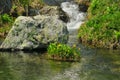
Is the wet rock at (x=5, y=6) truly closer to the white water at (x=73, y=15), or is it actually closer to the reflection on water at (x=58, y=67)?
the white water at (x=73, y=15)

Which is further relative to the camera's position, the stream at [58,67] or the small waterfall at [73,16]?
the small waterfall at [73,16]

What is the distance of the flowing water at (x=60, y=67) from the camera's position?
2158cm

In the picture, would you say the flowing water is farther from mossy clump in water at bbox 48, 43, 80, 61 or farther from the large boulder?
the large boulder

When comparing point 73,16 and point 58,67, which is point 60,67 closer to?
point 58,67

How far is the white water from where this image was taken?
4247 centimetres

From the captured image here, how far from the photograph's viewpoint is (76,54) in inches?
1019

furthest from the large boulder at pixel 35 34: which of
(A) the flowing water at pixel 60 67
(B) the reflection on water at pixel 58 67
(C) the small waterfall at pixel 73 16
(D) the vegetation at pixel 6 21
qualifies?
(C) the small waterfall at pixel 73 16

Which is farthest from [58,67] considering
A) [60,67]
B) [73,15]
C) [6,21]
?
[73,15]

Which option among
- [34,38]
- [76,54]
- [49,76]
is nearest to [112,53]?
[76,54]

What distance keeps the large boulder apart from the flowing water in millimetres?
808

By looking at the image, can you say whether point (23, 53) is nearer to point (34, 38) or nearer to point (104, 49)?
point (34, 38)

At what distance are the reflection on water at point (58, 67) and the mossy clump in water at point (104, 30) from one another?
273cm

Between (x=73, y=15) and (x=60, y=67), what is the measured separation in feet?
71.4

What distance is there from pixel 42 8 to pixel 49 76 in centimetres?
2368
